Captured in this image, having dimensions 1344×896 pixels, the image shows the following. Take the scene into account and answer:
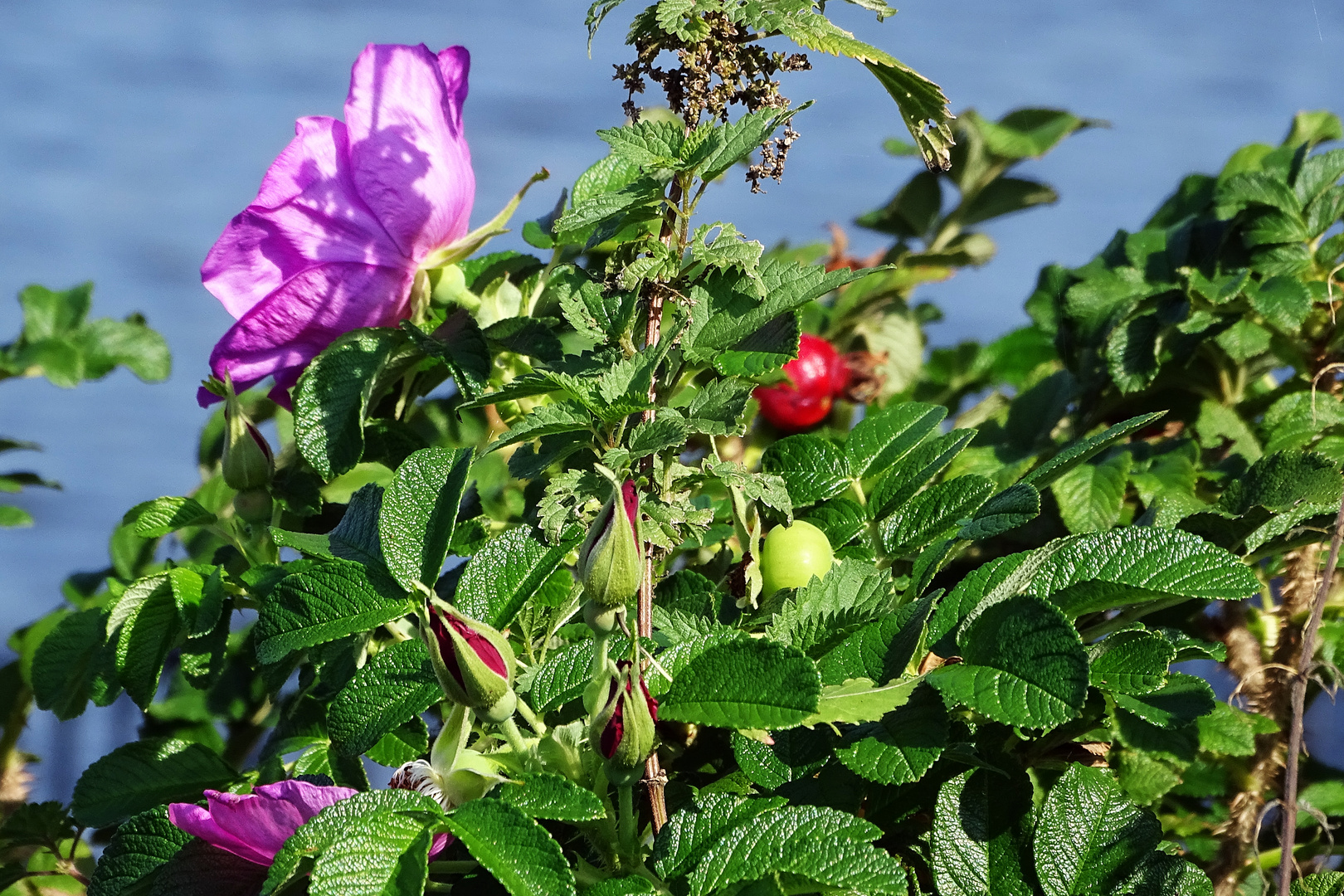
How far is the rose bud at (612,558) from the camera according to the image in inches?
21.2

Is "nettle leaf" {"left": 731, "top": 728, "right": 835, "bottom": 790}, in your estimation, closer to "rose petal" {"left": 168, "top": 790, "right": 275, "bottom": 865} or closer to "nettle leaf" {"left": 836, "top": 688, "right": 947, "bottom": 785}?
"nettle leaf" {"left": 836, "top": 688, "right": 947, "bottom": 785}

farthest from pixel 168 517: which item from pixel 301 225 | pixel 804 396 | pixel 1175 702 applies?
pixel 804 396

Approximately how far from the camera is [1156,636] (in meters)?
0.62

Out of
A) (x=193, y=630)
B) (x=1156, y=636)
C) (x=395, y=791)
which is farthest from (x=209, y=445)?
(x=1156, y=636)

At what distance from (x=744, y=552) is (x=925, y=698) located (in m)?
0.20

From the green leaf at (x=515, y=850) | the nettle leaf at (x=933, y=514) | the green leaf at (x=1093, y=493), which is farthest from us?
the green leaf at (x=1093, y=493)

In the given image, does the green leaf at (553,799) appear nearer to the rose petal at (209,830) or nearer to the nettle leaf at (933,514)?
the rose petal at (209,830)

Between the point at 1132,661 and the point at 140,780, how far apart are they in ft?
2.20

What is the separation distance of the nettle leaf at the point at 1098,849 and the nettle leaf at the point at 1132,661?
62 mm

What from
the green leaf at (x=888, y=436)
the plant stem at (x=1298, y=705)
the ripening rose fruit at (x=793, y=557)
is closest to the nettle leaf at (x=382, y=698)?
the ripening rose fruit at (x=793, y=557)

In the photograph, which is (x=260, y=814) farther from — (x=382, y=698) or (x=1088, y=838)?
(x=1088, y=838)

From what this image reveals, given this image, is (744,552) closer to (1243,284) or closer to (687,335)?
(687,335)

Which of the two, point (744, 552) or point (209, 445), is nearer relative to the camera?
point (744, 552)

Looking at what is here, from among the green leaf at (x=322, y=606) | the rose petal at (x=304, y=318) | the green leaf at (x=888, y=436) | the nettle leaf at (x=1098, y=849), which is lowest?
the nettle leaf at (x=1098, y=849)
